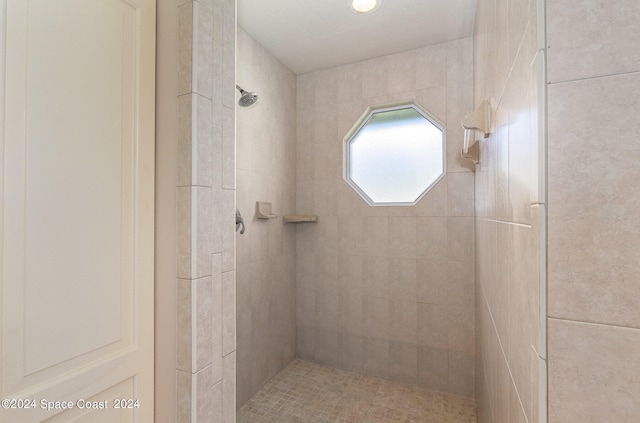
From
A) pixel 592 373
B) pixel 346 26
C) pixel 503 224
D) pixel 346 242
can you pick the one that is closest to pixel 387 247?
pixel 346 242

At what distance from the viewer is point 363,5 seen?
1.71 m

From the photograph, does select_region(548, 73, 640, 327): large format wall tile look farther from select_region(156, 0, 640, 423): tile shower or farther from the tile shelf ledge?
the tile shelf ledge

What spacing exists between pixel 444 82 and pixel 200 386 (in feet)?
7.61

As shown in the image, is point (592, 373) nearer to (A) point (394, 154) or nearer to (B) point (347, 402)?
(B) point (347, 402)

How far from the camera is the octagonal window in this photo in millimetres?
2184

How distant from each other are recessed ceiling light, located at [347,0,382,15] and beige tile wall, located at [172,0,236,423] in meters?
1.03

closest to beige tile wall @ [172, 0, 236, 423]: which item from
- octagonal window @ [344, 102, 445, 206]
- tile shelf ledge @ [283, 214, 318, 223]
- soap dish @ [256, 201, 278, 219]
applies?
soap dish @ [256, 201, 278, 219]

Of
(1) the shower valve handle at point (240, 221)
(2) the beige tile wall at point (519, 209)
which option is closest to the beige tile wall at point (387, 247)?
(1) the shower valve handle at point (240, 221)

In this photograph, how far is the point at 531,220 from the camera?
0.51m

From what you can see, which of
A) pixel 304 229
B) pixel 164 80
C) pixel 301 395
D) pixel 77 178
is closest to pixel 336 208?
pixel 304 229

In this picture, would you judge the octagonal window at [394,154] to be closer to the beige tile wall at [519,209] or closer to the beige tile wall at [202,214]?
the beige tile wall at [519,209]

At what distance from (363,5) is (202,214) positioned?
1621 millimetres

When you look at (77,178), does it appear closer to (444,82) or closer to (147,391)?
(147,391)

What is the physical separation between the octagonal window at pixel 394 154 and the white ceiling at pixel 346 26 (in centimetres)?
46
